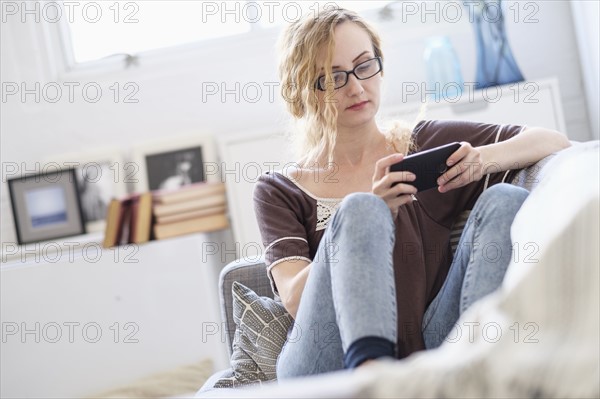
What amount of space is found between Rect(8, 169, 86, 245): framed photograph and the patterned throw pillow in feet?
5.63

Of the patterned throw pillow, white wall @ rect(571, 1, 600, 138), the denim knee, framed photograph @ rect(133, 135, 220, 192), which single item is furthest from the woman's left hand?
framed photograph @ rect(133, 135, 220, 192)

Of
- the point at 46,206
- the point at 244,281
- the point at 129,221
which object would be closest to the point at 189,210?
the point at 129,221

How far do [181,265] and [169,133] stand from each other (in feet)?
2.26

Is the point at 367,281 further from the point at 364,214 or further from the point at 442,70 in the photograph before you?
the point at 442,70

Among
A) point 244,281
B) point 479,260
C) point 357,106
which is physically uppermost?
point 357,106

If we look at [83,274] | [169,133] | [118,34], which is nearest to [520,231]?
[83,274]

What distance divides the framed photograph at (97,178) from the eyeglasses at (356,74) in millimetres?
1776

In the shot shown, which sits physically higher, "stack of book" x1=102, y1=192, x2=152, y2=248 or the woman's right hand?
the woman's right hand

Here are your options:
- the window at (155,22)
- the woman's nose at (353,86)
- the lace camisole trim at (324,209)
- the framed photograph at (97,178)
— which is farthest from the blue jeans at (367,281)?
the window at (155,22)

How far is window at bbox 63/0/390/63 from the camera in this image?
3.59 meters

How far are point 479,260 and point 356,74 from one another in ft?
2.08

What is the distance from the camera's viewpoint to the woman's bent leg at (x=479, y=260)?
138 cm

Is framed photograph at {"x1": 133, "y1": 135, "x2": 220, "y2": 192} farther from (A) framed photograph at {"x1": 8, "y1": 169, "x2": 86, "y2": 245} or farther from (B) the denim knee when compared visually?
(B) the denim knee

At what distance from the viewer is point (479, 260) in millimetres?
1405
